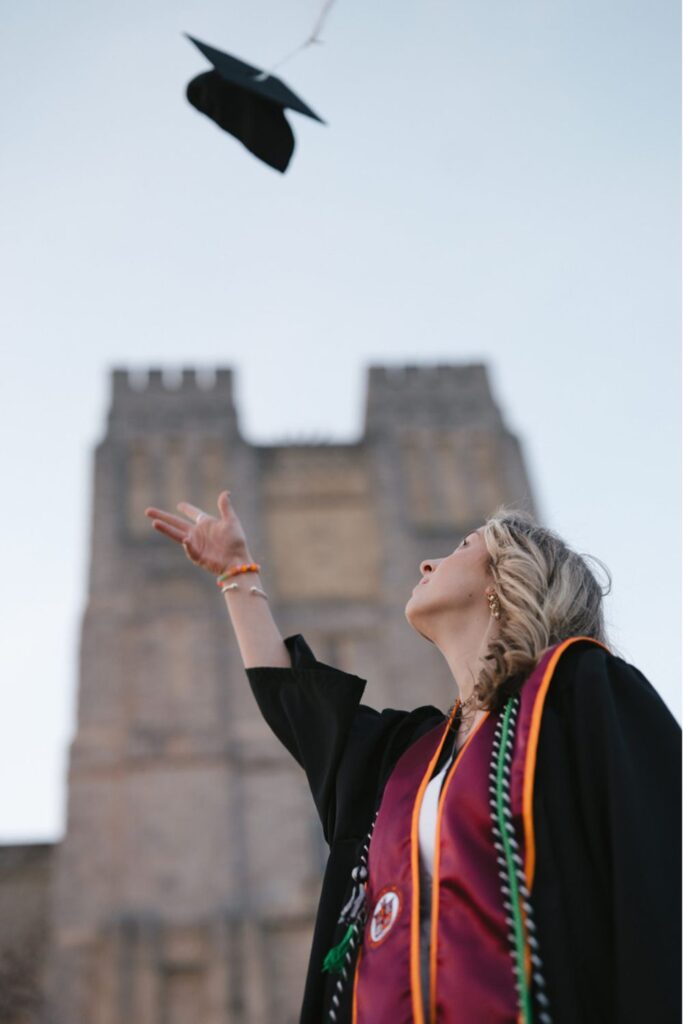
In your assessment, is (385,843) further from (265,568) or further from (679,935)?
(265,568)

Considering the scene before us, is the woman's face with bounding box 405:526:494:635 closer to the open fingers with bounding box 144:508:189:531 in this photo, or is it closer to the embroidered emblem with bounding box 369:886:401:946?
the embroidered emblem with bounding box 369:886:401:946

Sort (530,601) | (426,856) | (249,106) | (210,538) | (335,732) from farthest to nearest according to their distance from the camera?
(249,106) → (210,538) → (335,732) → (530,601) → (426,856)

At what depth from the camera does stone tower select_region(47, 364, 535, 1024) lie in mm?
17062

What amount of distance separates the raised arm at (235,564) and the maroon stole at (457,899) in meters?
0.78

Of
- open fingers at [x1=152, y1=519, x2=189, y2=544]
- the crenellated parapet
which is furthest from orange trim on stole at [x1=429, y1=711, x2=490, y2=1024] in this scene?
the crenellated parapet

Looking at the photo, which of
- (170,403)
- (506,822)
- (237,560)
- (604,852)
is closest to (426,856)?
(506,822)

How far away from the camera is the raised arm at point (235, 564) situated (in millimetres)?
2959

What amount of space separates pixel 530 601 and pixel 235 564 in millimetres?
1078

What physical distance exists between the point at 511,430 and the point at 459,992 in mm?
22508

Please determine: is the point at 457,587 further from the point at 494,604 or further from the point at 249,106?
the point at 249,106

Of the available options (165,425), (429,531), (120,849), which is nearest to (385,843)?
(120,849)

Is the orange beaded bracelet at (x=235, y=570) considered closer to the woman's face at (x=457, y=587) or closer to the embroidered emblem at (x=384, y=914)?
the woman's face at (x=457, y=587)

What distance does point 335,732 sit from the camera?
8.77 feet

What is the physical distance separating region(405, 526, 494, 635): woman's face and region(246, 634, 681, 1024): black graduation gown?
0.51m
